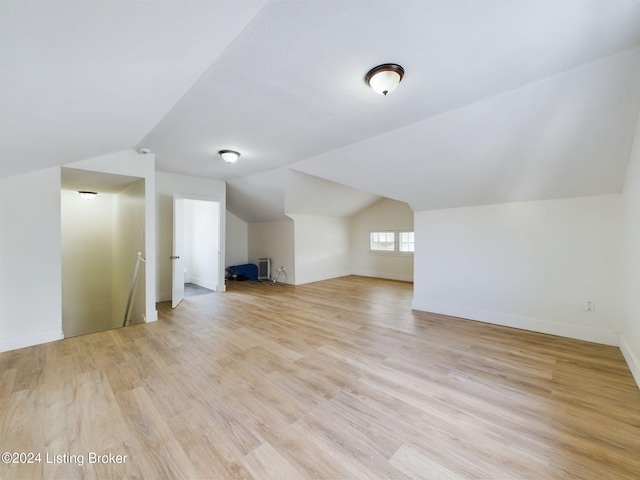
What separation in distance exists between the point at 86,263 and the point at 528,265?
25.3 ft

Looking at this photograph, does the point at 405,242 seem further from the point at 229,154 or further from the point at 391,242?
the point at 229,154

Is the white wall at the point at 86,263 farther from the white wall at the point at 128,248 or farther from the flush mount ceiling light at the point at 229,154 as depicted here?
the flush mount ceiling light at the point at 229,154

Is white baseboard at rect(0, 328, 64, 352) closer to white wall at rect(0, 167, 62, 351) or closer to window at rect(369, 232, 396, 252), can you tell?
white wall at rect(0, 167, 62, 351)

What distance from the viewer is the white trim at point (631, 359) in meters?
A: 2.06

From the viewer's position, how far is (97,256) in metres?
5.25

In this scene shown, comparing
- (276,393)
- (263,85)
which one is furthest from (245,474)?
(263,85)

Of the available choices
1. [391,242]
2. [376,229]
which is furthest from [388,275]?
[376,229]

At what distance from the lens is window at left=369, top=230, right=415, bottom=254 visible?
676 centimetres

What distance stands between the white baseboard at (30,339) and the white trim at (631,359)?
18.8ft

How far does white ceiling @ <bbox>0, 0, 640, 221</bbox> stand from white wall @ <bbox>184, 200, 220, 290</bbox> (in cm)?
233

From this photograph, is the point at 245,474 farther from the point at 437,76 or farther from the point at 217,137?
the point at 217,137

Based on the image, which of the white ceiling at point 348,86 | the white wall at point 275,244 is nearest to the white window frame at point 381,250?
the white wall at point 275,244

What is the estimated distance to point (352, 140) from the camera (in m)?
3.25

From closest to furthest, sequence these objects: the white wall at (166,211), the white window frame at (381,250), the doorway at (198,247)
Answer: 1. the doorway at (198,247)
2. the white wall at (166,211)
3. the white window frame at (381,250)
